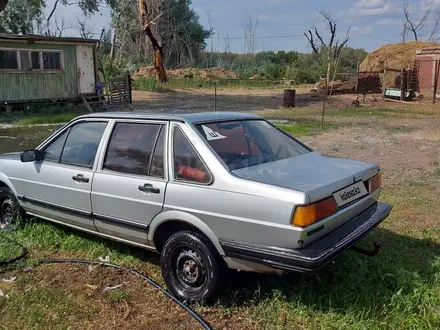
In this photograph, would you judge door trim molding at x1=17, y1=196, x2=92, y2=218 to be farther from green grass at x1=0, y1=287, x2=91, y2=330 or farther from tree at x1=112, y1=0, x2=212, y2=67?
tree at x1=112, y1=0, x2=212, y2=67

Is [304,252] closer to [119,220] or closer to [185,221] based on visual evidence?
[185,221]

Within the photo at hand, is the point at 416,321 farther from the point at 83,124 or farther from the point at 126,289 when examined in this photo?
the point at 83,124

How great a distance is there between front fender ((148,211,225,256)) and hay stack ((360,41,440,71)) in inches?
1302

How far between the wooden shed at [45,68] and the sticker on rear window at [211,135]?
53.9ft

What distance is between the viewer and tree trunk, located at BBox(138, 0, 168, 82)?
29109 millimetres

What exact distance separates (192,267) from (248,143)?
121 centimetres

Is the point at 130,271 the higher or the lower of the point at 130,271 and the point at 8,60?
the lower

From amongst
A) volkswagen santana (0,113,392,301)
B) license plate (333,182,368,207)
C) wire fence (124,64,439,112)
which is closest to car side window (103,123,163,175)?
volkswagen santana (0,113,392,301)

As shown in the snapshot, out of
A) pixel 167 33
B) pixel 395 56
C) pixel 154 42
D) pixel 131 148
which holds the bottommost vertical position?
pixel 131 148

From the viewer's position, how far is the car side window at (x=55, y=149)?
4.55 metres

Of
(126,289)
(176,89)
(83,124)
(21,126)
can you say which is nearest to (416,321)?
(126,289)

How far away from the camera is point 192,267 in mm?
3438

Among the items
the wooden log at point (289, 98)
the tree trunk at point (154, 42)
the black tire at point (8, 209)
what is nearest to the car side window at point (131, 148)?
the black tire at point (8, 209)

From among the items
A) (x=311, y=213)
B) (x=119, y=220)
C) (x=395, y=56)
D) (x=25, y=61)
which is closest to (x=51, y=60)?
(x=25, y=61)
